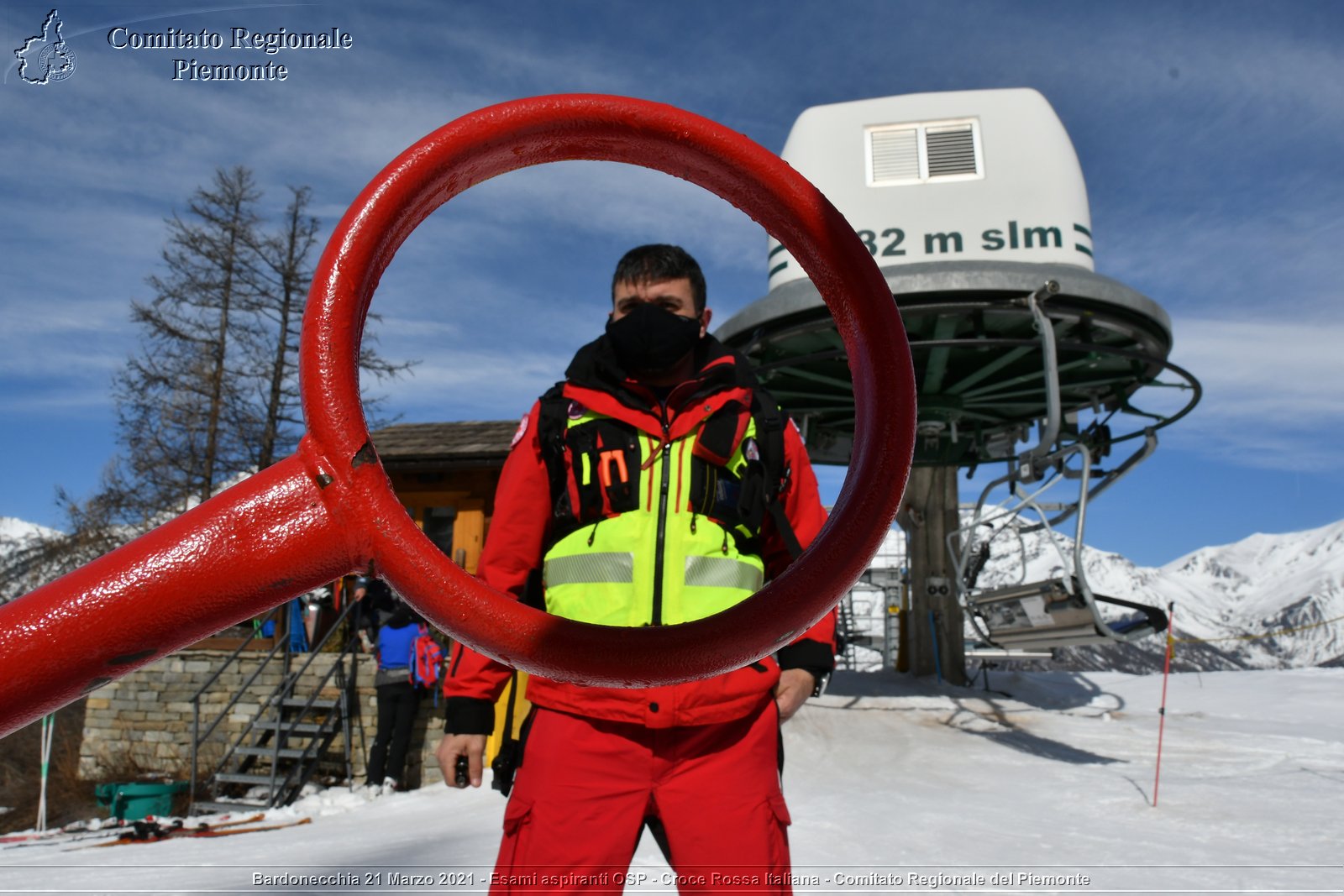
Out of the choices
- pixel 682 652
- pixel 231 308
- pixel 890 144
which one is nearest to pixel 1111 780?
pixel 682 652

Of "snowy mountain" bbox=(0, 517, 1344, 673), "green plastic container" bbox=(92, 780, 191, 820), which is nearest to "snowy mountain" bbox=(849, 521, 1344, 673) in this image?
"snowy mountain" bbox=(0, 517, 1344, 673)

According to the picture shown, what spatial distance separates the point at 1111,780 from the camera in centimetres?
511

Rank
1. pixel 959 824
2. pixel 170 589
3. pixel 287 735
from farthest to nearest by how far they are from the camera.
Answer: pixel 287 735 < pixel 959 824 < pixel 170 589

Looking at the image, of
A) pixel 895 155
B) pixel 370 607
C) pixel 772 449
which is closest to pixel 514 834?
pixel 772 449

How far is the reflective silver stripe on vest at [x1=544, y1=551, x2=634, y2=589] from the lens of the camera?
6.03 feet

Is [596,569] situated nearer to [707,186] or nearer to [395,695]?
[707,186]

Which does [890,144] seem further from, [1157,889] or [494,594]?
[494,594]

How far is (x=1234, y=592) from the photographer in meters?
165

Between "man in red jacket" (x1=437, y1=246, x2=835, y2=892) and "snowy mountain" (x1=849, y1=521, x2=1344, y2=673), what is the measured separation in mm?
67076

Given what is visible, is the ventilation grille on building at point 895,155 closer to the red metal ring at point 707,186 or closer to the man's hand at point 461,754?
the man's hand at point 461,754

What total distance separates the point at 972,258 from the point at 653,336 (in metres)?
6.75

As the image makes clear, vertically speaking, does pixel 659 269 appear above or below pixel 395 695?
above

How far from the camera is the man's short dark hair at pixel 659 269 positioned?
6.57ft

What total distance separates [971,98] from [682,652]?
8.87 m
